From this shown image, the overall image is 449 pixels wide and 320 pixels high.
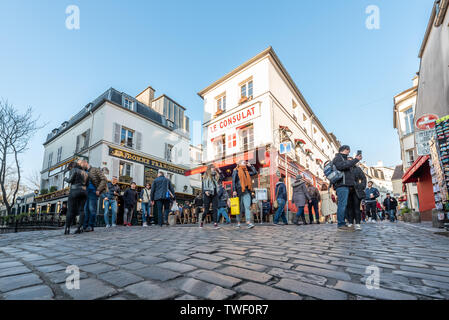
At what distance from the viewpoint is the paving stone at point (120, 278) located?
1.43 meters

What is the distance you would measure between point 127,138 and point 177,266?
61.5 ft

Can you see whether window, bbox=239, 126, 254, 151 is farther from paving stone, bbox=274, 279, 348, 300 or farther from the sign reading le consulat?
paving stone, bbox=274, 279, 348, 300

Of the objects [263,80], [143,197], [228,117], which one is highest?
[263,80]

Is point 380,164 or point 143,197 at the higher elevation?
point 380,164

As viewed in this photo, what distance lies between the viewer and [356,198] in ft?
17.0

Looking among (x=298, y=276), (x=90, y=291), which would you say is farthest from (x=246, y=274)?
(x=90, y=291)

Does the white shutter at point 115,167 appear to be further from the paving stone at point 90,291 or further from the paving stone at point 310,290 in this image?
the paving stone at point 310,290

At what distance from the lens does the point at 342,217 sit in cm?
498

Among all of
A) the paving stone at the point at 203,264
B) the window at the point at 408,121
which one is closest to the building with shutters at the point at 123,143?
the paving stone at the point at 203,264

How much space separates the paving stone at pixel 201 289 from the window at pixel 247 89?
1508 cm

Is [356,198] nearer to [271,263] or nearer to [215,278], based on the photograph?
[271,263]
